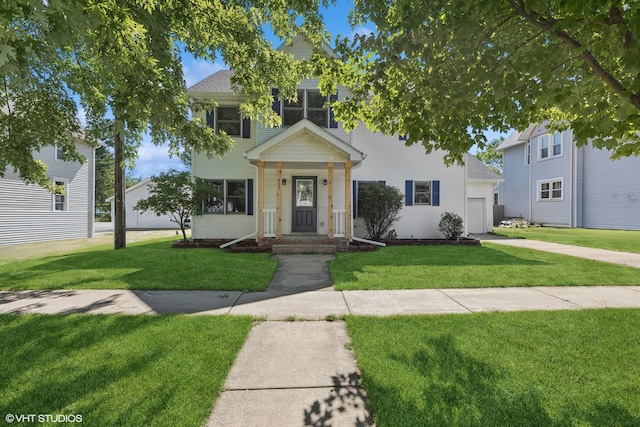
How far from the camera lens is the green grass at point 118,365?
7.61 ft

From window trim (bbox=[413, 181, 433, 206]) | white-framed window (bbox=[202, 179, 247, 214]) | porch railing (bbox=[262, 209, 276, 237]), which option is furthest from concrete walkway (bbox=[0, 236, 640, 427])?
window trim (bbox=[413, 181, 433, 206])

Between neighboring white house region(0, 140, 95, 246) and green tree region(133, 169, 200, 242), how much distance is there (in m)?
4.95

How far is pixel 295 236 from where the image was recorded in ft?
36.9

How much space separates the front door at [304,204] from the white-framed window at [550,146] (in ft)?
59.0

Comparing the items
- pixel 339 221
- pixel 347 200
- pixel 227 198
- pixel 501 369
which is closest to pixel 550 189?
pixel 339 221

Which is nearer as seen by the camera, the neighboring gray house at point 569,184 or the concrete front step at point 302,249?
the concrete front step at point 302,249

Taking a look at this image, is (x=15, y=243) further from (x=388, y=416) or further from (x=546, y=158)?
(x=546, y=158)

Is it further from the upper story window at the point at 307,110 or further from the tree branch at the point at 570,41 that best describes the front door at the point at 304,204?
the tree branch at the point at 570,41

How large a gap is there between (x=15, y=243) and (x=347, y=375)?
59.3 feet

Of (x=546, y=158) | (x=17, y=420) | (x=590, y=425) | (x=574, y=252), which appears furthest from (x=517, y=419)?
(x=546, y=158)

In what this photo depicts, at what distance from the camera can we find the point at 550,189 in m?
20.5

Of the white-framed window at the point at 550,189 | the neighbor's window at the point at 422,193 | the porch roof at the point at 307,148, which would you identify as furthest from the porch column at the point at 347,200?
the white-framed window at the point at 550,189

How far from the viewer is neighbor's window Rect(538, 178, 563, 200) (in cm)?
1984

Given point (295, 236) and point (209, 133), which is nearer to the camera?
point (209, 133)
